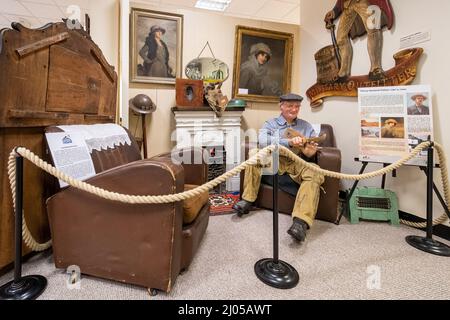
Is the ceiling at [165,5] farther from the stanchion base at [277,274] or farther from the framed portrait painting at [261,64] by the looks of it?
the stanchion base at [277,274]

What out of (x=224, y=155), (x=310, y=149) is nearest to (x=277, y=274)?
(x=310, y=149)

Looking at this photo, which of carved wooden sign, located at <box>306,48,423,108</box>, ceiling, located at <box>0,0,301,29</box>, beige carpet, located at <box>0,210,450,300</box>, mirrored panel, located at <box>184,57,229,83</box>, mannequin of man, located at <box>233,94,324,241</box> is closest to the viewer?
beige carpet, located at <box>0,210,450,300</box>

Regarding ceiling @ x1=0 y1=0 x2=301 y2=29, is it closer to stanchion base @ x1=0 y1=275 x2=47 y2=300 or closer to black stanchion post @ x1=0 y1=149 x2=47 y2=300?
black stanchion post @ x1=0 y1=149 x2=47 y2=300

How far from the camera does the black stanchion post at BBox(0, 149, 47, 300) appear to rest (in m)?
1.15

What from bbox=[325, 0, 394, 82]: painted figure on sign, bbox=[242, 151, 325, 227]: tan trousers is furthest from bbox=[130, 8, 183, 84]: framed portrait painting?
bbox=[325, 0, 394, 82]: painted figure on sign

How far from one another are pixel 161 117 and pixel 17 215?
224 centimetres

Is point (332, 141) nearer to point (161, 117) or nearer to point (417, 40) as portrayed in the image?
point (417, 40)

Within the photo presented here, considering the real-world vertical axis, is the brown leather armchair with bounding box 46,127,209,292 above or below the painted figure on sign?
below

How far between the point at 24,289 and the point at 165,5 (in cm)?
420

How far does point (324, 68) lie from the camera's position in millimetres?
3133

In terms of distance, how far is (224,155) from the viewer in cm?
323

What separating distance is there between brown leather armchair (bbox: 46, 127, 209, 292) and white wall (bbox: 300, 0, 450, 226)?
2.15 m

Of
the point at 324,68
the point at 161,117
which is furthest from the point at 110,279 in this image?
the point at 324,68

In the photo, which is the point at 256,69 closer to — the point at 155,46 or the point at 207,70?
the point at 207,70
